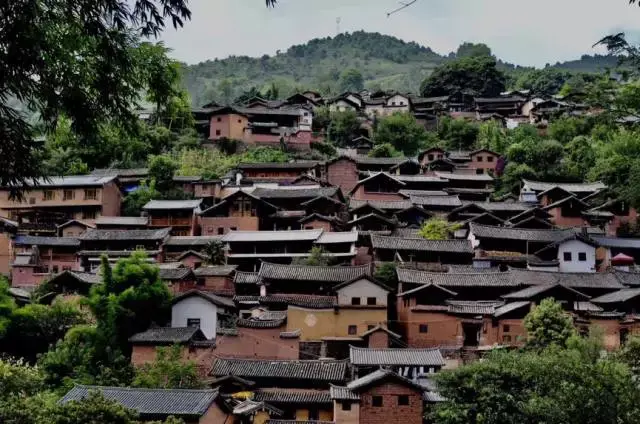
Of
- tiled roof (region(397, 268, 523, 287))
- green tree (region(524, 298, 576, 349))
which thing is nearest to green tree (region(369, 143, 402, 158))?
tiled roof (region(397, 268, 523, 287))

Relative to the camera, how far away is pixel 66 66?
284 inches

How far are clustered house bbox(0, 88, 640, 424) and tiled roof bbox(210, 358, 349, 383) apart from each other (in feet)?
0.25

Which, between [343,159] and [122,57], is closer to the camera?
[122,57]

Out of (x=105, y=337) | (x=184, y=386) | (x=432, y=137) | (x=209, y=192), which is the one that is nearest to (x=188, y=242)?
(x=209, y=192)

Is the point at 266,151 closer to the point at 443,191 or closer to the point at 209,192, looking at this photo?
the point at 209,192

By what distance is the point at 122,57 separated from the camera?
7.50 meters

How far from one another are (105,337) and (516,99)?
54.6m

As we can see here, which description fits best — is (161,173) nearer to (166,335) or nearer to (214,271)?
(214,271)

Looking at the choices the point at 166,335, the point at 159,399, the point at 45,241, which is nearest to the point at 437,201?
the point at 166,335

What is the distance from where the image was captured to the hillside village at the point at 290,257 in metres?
8.44

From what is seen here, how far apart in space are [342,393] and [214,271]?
12.6 meters

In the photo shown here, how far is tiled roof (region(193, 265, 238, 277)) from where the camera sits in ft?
125

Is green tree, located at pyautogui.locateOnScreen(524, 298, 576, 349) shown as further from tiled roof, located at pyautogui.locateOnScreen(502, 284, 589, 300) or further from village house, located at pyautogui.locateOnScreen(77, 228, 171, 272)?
village house, located at pyautogui.locateOnScreen(77, 228, 171, 272)

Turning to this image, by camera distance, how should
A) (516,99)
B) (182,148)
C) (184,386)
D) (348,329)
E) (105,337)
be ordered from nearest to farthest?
1. (184,386)
2. (105,337)
3. (348,329)
4. (182,148)
5. (516,99)
